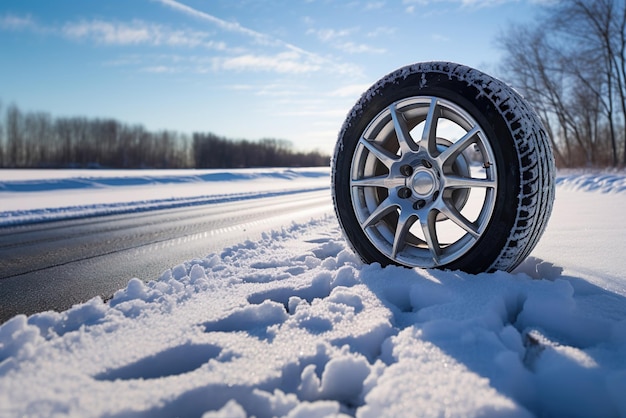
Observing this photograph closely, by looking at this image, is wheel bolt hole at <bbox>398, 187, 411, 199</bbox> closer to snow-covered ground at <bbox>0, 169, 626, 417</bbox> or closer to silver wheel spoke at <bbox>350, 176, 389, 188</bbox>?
silver wheel spoke at <bbox>350, 176, 389, 188</bbox>

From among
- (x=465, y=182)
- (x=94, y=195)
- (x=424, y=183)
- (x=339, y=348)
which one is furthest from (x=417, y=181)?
(x=94, y=195)

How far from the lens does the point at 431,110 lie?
202cm

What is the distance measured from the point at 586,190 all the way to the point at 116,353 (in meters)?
8.88

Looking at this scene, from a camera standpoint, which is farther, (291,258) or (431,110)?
(291,258)

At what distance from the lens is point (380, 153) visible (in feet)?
7.22

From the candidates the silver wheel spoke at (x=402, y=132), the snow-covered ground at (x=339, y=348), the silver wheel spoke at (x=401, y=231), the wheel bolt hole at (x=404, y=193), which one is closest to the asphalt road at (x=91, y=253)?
the snow-covered ground at (x=339, y=348)

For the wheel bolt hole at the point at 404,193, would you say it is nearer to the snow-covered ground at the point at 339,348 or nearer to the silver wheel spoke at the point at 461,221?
the silver wheel spoke at the point at 461,221

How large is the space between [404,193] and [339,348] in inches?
43.7

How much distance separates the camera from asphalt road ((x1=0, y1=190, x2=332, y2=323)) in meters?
2.42

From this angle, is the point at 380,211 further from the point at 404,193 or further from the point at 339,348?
the point at 339,348

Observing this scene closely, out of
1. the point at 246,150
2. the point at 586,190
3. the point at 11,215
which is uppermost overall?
the point at 246,150

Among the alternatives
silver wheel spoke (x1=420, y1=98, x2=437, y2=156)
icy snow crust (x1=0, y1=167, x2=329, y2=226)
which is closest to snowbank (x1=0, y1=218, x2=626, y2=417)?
silver wheel spoke (x1=420, y1=98, x2=437, y2=156)

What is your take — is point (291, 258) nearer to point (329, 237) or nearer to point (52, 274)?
point (329, 237)

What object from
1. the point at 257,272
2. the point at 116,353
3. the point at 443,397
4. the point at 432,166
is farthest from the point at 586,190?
the point at 116,353
